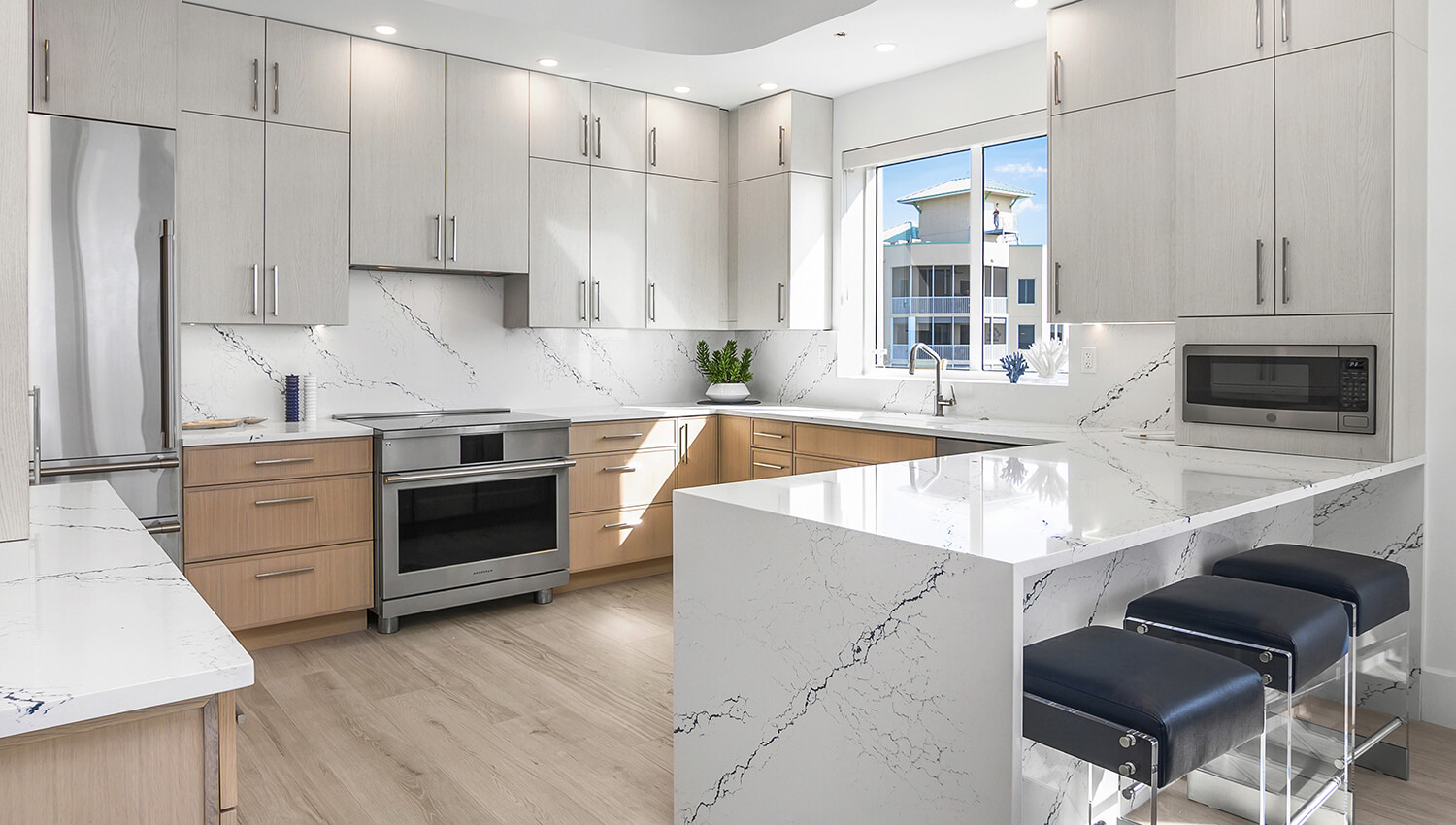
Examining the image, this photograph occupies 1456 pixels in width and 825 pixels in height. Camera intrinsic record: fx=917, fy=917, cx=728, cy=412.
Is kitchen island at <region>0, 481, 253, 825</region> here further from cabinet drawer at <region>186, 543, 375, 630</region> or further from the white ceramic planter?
the white ceramic planter

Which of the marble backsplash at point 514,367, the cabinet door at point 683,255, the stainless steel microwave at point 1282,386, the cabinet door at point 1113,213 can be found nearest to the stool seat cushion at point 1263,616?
the stainless steel microwave at point 1282,386

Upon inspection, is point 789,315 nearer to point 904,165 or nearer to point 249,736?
point 904,165

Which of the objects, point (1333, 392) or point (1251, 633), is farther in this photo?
point (1333, 392)

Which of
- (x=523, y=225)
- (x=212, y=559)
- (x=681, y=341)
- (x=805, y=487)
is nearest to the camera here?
(x=805, y=487)

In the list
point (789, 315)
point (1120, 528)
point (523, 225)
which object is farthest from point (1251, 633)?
point (523, 225)

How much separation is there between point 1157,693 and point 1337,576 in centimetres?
110

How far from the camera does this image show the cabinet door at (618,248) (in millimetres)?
4770

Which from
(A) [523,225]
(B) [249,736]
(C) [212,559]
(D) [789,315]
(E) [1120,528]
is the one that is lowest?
(B) [249,736]

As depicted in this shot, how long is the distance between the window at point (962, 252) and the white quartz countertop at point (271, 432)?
109 inches

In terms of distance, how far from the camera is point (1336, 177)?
270 centimetres

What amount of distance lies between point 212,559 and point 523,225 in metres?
2.02

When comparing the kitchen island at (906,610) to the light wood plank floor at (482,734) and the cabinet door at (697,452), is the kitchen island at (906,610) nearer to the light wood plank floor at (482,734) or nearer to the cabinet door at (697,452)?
the light wood plank floor at (482,734)

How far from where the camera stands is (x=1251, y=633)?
6.55 feet

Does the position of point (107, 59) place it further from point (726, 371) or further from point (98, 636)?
point (726, 371)
